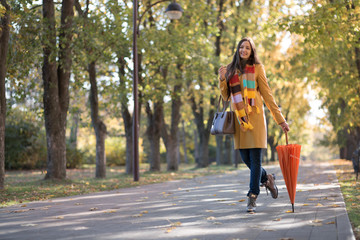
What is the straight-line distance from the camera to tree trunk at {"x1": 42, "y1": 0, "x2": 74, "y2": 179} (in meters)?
13.1

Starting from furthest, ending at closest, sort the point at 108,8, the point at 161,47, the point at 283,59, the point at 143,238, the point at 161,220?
the point at 283,59 → the point at 161,47 → the point at 108,8 → the point at 161,220 → the point at 143,238

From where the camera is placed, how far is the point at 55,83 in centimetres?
1322

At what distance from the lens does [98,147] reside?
1812 cm

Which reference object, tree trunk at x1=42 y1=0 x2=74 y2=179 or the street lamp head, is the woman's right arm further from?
the street lamp head

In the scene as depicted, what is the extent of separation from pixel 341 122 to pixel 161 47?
8679 millimetres

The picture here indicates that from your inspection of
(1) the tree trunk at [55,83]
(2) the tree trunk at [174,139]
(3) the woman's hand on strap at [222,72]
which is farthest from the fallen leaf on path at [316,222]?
(2) the tree trunk at [174,139]

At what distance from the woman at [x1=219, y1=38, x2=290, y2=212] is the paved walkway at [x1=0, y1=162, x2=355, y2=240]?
0.73 meters

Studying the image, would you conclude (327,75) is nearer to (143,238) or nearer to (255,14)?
(255,14)

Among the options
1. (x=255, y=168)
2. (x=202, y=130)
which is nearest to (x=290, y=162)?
(x=255, y=168)

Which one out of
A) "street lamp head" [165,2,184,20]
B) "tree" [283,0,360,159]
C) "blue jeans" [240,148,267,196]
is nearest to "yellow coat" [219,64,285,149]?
"blue jeans" [240,148,267,196]

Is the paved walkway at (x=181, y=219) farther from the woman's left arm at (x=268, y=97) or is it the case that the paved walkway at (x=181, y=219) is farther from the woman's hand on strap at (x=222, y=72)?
the woman's hand on strap at (x=222, y=72)

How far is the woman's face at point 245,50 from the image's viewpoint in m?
6.56

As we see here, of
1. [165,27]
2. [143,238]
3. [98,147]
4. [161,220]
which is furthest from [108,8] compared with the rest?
[143,238]

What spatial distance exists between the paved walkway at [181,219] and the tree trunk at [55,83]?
4694 mm
